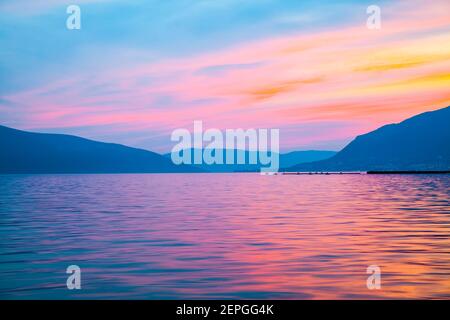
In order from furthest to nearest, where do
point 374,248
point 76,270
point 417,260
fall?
1. point 374,248
2. point 417,260
3. point 76,270

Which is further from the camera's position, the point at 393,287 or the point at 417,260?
the point at 417,260

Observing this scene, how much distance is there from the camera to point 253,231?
39094mm

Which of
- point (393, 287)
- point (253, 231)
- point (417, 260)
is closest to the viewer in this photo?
point (393, 287)

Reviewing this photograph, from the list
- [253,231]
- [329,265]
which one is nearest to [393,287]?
[329,265]
